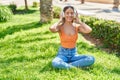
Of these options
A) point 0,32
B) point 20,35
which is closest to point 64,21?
point 20,35

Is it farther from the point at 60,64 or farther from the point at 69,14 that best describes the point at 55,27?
the point at 60,64

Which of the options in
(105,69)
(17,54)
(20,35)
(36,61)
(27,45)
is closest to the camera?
(105,69)

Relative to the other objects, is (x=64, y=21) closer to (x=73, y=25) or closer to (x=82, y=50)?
(x=73, y=25)

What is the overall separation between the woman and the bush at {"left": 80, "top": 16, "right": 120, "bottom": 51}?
98.1 inches

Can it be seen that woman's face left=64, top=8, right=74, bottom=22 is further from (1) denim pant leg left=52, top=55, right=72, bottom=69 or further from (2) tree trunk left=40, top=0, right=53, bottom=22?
(2) tree trunk left=40, top=0, right=53, bottom=22

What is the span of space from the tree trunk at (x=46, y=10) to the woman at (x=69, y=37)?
651 centimetres

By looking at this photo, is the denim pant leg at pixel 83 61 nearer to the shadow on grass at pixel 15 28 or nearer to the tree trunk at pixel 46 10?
the shadow on grass at pixel 15 28

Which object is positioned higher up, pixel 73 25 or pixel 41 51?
pixel 73 25

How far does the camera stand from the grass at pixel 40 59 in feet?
22.3

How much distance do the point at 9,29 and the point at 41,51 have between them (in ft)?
14.1

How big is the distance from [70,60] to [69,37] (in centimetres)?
50

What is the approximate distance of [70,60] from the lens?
7402 millimetres

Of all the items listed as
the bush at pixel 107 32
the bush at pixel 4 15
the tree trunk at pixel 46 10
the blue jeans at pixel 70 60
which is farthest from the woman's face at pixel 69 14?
the bush at pixel 4 15

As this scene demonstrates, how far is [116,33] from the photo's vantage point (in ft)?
32.8
